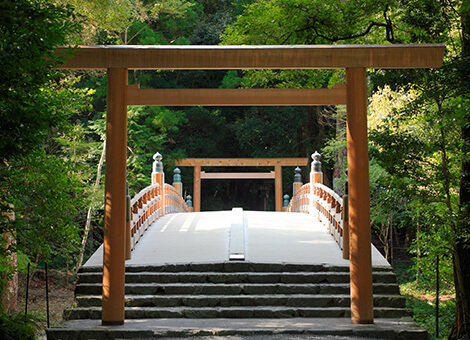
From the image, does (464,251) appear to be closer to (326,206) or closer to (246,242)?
(246,242)

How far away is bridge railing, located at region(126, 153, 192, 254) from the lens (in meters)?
9.27

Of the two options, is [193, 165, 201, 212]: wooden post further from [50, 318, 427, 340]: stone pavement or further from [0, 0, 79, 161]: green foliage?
[0, 0, 79, 161]: green foliage

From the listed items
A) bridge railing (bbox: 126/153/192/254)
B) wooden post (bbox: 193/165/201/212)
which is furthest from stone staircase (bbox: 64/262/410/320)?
wooden post (bbox: 193/165/201/212)

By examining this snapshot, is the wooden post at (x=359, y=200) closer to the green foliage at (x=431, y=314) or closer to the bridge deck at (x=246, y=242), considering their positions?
the bridge deck at (x=246, y=242)

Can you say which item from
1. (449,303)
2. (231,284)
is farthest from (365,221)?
(449,303)

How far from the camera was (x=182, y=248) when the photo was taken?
9.18 meters

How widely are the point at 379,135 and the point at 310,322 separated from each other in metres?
2.43

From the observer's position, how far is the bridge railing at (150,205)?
9.27 m

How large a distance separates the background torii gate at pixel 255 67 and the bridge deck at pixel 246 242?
72.7 inches

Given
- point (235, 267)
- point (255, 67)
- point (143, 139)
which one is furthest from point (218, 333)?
point (143, 139)

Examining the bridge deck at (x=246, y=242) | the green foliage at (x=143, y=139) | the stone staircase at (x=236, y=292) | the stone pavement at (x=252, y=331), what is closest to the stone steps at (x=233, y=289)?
the stone staircase at (x=236, y=292)

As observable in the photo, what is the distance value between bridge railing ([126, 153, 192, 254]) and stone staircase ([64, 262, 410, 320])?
1070mm

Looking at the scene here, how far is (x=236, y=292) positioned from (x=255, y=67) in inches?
121

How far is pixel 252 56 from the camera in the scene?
20.2ft
